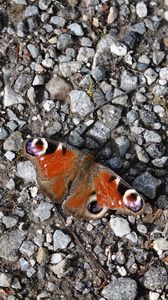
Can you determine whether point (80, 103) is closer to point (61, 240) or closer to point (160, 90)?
point (160, 90)

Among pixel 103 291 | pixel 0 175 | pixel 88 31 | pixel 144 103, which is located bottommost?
pixel 103 291

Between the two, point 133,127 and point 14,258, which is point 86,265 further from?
point 133,127

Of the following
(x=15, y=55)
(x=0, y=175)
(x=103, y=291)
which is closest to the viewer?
(x=103, y=291)

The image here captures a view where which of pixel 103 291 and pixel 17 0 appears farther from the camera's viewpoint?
pixel 17 0

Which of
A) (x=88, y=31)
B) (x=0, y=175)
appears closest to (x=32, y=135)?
(x=0, y=175)

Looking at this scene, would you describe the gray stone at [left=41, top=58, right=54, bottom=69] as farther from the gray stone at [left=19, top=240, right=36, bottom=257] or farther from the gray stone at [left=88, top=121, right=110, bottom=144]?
the gray stone at [left=19, top=240, right=36, bottom=257]

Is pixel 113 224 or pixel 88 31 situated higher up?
pixel 88 31
